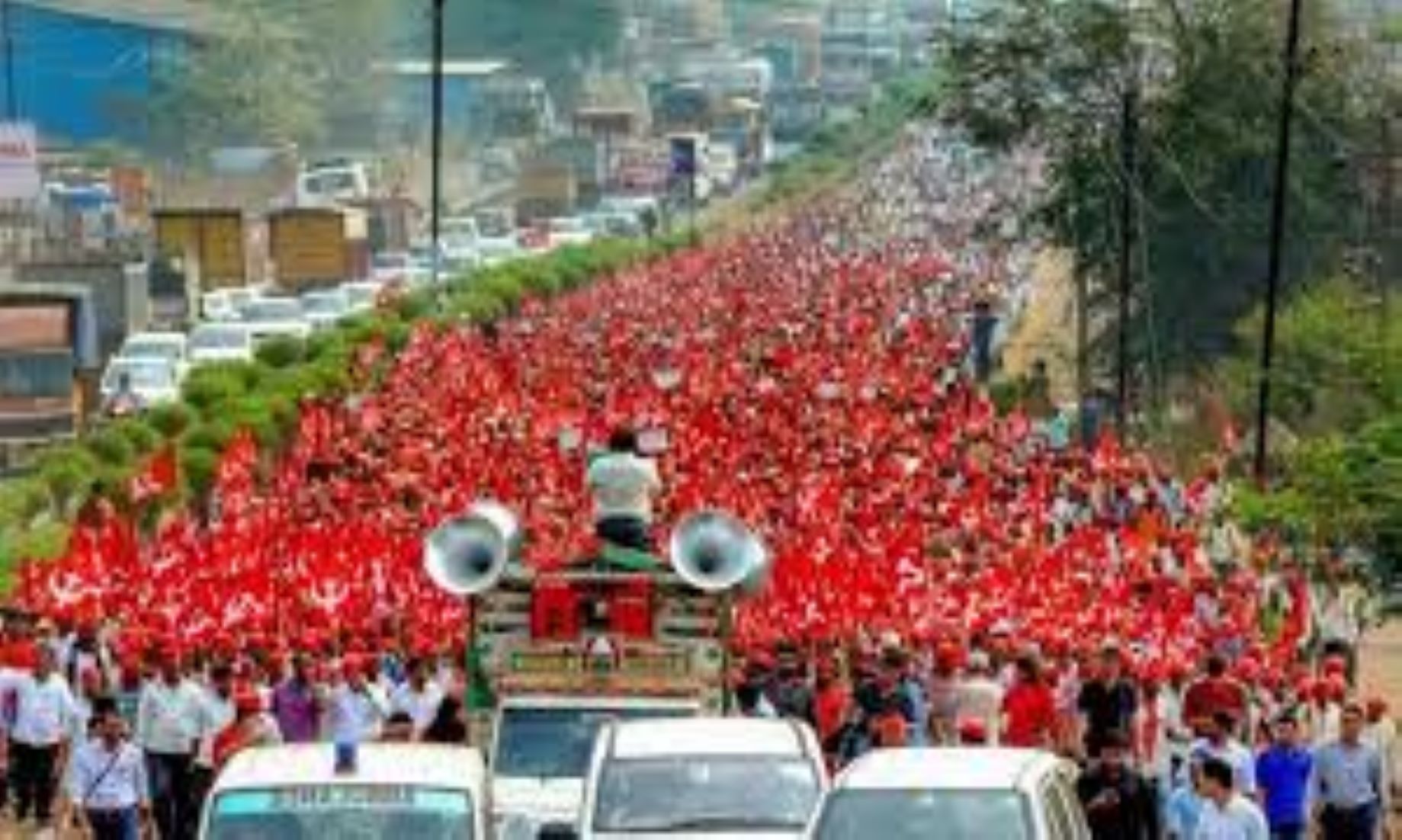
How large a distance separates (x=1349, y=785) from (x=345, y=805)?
22.6 ft

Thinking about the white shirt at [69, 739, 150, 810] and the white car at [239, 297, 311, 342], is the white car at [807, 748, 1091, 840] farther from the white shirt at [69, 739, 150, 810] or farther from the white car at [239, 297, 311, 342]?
the white car at [239, 297, 311, 342]

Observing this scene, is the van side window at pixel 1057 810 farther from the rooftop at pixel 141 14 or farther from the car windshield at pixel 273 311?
the rooftop at pixel 141 14

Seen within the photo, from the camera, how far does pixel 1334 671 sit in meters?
27.3

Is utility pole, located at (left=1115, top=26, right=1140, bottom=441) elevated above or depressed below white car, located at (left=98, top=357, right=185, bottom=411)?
above

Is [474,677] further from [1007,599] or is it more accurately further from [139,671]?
[1007,599]

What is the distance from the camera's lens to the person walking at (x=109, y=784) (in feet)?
77.4

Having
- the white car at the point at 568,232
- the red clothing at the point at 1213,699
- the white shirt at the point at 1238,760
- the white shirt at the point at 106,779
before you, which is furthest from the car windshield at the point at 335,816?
the white car at the point at 568,232

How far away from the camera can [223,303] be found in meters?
83.6

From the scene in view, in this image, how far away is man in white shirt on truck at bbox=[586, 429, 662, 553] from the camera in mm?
26703

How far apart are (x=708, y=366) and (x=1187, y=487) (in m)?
13.5

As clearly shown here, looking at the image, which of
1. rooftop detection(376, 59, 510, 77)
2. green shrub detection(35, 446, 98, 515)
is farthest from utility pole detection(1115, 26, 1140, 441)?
rooftop detection(376, 59, 510, 77)

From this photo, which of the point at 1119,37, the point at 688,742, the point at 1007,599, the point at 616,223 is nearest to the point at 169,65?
the point at 616,223

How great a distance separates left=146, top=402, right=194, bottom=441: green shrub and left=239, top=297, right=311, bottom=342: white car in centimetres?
1295

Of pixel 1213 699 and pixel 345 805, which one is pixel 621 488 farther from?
pixel 345 805
